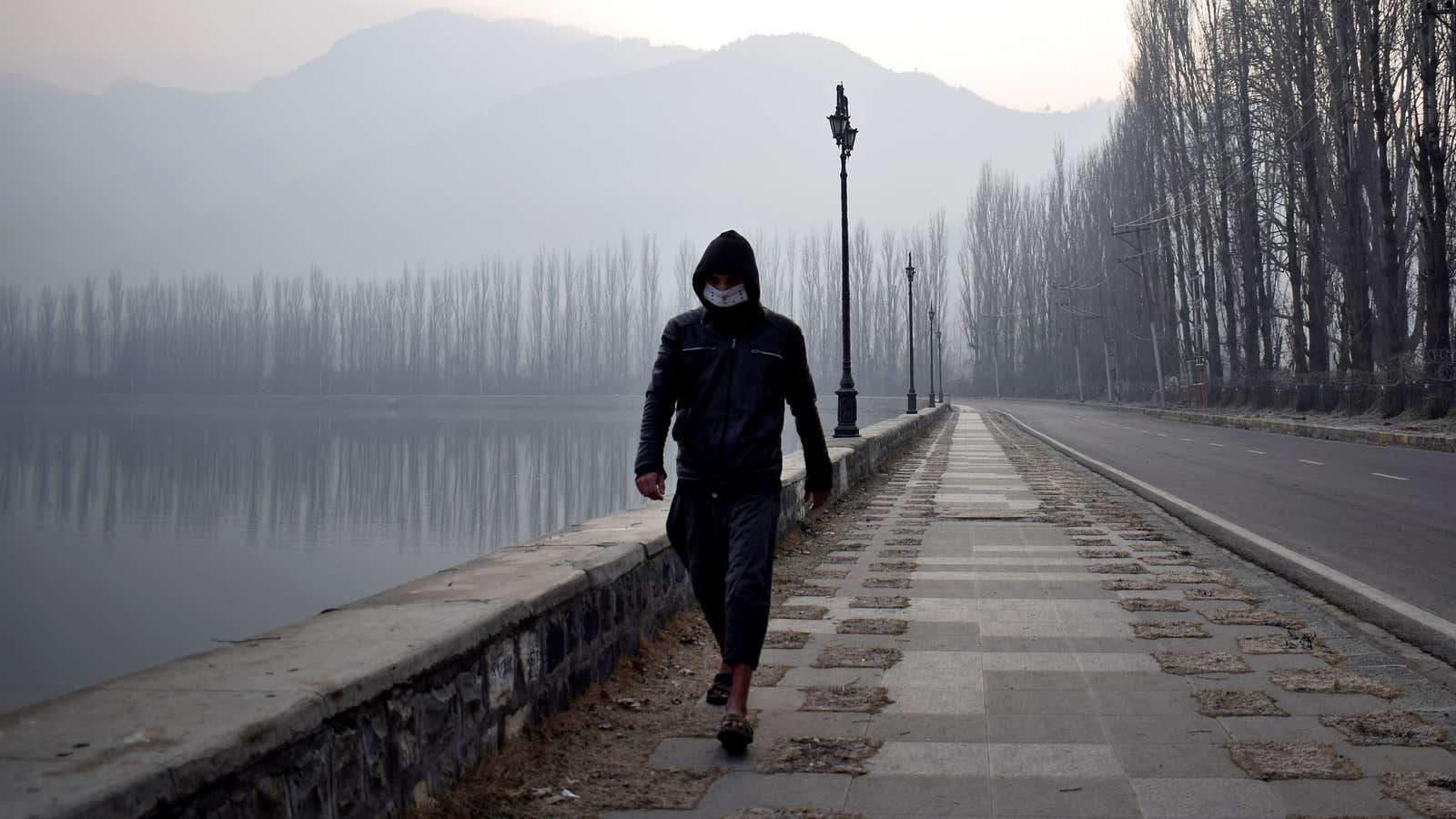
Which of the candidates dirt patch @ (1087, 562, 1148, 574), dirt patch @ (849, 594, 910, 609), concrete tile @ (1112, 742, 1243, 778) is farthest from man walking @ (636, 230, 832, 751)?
dirt patch @ (1087, 562, 1148, 574)

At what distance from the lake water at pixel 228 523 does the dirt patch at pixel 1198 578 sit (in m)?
6.36

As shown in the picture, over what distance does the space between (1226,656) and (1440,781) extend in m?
1.98

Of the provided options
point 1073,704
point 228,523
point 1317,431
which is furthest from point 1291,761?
point 1317,431

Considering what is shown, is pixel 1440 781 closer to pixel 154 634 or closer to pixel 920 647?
pixel 920 647

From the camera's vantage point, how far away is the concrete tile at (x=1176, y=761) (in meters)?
4.01

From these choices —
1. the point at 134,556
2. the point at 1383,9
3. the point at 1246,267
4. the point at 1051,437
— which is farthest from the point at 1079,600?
the point at 1246,267

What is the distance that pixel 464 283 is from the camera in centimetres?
10675

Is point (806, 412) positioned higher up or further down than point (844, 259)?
further down

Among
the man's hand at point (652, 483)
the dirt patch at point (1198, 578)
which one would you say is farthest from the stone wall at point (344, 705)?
the dirt patch at point (1198, 578)

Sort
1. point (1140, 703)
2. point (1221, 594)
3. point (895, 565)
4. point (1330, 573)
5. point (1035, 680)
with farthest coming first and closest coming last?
point (895, 565)
point (1330, 573)
point (1221, 594)
point (1035, 680)
point (1140, 703)

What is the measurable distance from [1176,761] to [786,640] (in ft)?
8.38

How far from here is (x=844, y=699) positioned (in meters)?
5.11

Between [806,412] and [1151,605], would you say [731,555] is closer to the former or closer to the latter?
[806,412]

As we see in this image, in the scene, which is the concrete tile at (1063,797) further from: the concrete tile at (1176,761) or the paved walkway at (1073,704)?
the concrete tile at (1176,761)
